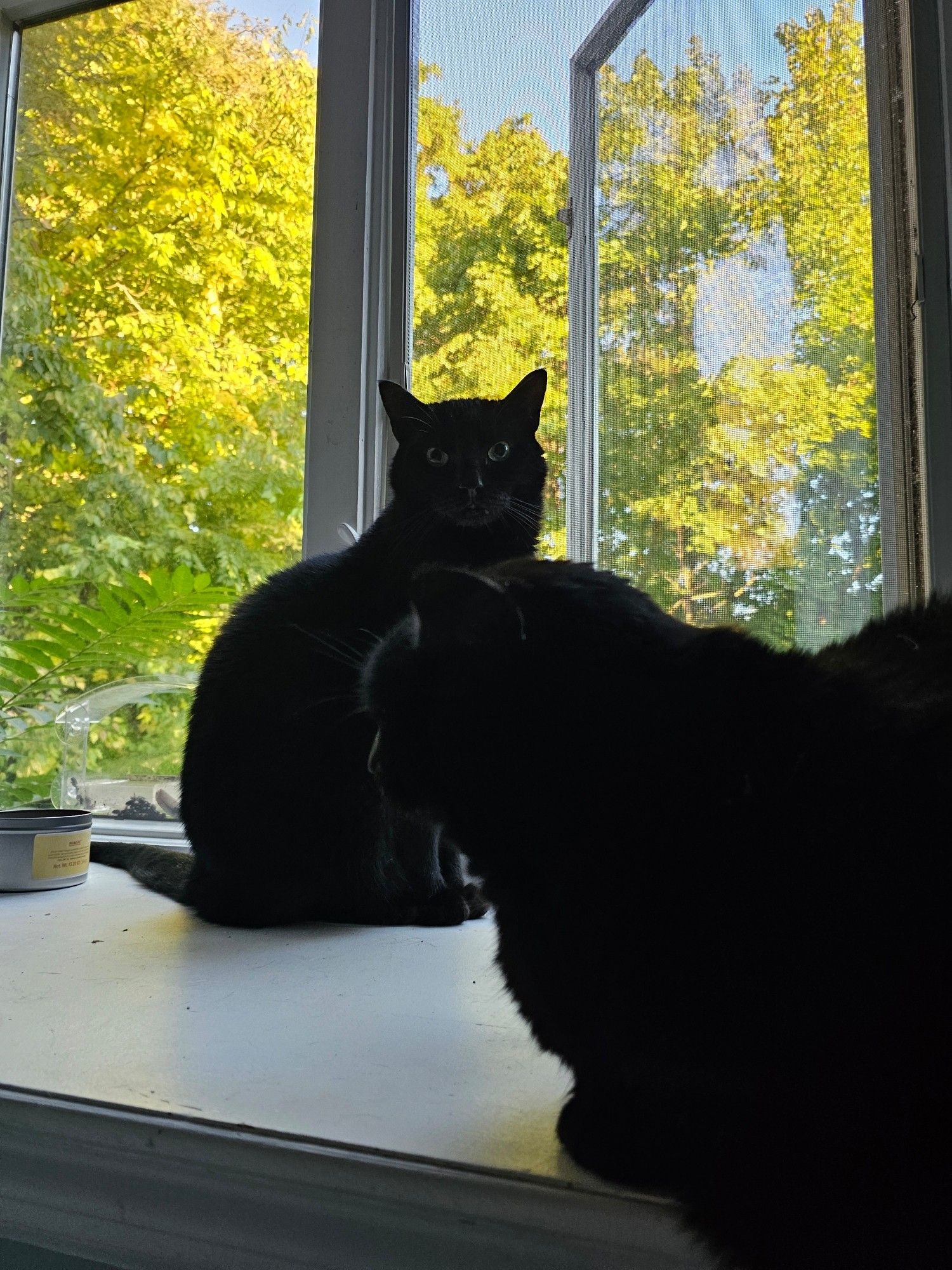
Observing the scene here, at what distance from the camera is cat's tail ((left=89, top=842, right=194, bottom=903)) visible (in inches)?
47.9

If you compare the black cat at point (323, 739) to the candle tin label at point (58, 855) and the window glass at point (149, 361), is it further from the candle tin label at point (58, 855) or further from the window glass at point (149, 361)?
the window glass at point (149, 361)

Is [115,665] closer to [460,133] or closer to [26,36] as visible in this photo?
[460,133]

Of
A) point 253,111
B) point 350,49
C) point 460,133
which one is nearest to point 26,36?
point 253,111

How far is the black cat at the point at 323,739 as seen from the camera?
1025 mm

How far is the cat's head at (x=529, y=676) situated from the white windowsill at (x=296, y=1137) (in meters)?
0.19

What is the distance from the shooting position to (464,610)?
1.78 ft

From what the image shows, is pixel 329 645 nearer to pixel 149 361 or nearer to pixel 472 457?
pixel 472 457

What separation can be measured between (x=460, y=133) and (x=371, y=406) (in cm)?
43

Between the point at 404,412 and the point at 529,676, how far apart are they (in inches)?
31.7

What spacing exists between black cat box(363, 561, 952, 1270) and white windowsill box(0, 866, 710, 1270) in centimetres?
5

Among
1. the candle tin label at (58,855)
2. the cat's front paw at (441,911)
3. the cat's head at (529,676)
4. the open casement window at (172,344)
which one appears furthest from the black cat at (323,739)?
the cat's head at (529,676)

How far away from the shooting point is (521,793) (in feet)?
1.75

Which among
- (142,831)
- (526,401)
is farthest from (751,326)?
(142,831)

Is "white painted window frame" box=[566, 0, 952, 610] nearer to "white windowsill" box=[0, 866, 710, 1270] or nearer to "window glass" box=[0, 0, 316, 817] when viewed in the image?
"white windowsill" box=[0, 866, 710, 1270]
